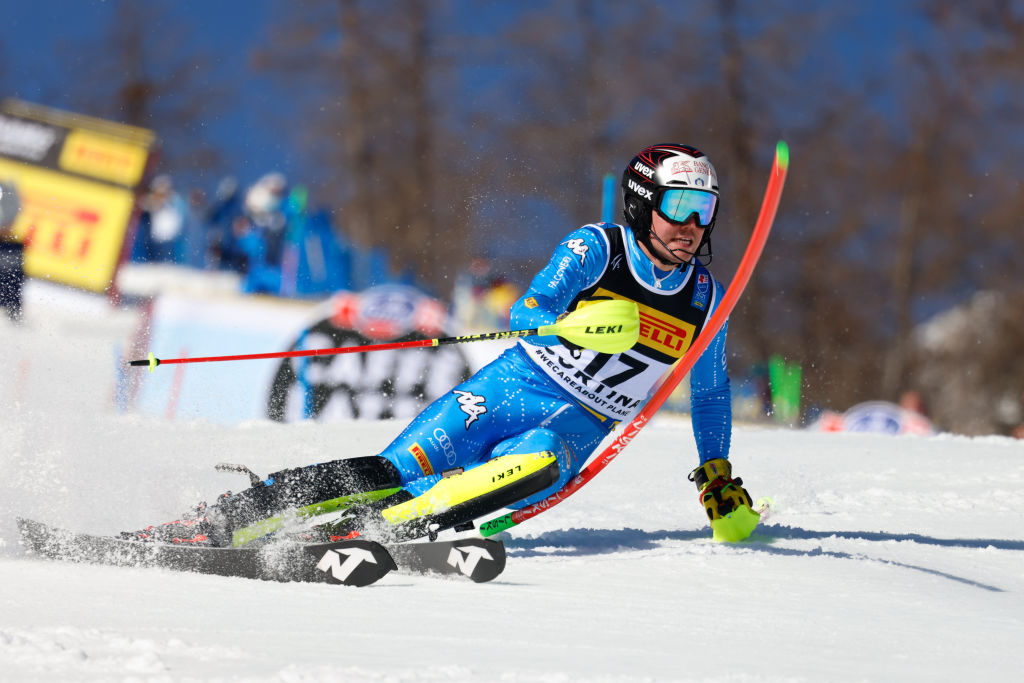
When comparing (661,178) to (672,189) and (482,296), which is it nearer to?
(672,189)

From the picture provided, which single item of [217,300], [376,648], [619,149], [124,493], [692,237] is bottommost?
[376,648]

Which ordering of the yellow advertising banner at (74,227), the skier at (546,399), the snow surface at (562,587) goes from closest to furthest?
the snow surface at (562,587) < the skier at (546,399) < the yellow advertising banner at (74,227)

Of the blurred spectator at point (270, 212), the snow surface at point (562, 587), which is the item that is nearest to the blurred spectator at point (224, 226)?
the blurred spectator at point (270, 212)

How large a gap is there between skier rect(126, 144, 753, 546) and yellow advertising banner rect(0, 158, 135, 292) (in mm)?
11179

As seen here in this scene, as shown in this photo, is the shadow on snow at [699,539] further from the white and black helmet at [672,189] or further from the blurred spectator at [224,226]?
the blurred spectator at [224,226]

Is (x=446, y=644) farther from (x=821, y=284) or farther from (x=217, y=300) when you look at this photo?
(x=821, y=284)

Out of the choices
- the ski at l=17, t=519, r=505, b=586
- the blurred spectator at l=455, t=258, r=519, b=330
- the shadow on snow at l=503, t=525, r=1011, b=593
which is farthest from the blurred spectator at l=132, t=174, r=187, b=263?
the ski at l=17, t=519, r=505, b=586

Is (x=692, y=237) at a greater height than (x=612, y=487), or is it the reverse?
(x=692, y=237)

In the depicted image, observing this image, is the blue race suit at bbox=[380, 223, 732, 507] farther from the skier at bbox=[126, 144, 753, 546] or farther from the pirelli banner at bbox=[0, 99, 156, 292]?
the pirelli banner at bbox=[0, 99, 156, 292]

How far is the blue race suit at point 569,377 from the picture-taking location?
4230 millimetres

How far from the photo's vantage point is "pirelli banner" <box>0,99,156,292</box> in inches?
571

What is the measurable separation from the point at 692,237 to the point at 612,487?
96.4 inches

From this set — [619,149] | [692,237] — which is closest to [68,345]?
[692,237]

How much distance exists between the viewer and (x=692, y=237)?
14.1ft
